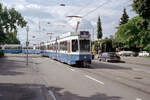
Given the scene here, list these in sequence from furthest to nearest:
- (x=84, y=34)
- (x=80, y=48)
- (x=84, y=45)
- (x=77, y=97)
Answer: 1. (x=84, y=34)
2. (x=84, y=45)
3. (x=80, y=48)
4. (x=77, y=97)

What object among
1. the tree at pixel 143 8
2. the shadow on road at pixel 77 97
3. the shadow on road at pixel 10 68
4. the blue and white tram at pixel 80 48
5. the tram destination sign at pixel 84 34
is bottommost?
the shadow on road at pixel 77 97

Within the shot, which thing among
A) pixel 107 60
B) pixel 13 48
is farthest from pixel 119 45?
pixel 107 60

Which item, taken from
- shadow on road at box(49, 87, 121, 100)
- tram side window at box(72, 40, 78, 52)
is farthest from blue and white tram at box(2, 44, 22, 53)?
shadow on road at box(49, 87, 121, 100)

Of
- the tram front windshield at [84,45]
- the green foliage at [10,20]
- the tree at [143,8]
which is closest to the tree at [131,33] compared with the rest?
the green foliage at [10,20]

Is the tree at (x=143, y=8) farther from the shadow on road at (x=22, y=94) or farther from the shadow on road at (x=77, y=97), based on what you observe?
the shadow on road at (x=22, y=94)

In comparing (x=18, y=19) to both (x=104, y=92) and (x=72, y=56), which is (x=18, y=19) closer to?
(x=72, y=56)

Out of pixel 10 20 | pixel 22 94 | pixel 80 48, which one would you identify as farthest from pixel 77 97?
pixel 10 20

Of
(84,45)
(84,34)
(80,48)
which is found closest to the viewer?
(80,48)

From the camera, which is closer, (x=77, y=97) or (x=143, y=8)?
(x=77, y=97)

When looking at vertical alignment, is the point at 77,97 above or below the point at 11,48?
below

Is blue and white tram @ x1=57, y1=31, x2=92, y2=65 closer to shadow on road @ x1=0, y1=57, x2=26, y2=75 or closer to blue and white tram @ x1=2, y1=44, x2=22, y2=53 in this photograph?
shadow on road @ x1=0, y1=57, x2=26, y2=75

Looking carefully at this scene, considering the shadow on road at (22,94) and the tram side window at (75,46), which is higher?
the tram side window at (75,46)

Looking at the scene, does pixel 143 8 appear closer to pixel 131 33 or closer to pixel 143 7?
pixel 143 7

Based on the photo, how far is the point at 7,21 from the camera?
168 ft
